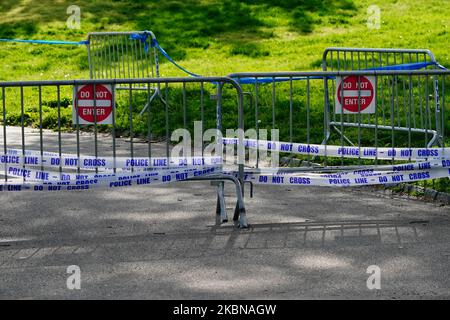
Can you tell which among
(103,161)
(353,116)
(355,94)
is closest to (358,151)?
(355,94)

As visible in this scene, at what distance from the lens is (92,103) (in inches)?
350

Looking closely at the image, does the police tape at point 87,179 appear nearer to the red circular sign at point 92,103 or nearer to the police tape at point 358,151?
the red circular sign at point 92,103

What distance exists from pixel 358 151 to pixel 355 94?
22.3 inches

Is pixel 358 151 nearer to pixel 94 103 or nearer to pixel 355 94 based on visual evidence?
pixel 355 94

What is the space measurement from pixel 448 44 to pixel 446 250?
12.7 metres

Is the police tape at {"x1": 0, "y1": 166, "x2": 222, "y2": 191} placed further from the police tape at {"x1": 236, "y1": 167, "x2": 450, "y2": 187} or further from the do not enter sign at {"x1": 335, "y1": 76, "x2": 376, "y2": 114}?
the do not enter sign at {"x1": 335, "y1": 76, "x2": 376, "y2": 114}

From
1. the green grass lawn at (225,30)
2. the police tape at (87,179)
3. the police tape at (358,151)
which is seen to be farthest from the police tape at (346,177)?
the green grass lawn at (225,30)

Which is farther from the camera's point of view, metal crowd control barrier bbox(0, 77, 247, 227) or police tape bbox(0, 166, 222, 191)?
metal crowd control barrier bbox(0, 77, 247, 227)

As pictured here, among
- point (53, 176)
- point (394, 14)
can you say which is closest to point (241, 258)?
point (53, 176)

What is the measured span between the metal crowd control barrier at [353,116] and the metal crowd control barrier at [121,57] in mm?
2025

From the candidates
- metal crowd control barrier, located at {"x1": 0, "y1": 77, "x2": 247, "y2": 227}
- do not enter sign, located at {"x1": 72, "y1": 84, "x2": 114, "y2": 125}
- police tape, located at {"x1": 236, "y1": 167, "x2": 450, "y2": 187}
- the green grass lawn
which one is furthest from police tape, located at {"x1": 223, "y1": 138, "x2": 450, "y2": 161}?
the green grass lawn

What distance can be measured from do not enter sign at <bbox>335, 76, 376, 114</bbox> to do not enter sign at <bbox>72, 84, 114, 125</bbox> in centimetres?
Answer: 211

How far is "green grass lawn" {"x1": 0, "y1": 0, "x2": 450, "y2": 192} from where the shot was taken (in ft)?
69.4

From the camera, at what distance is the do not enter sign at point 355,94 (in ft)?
30.9
